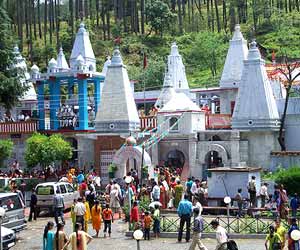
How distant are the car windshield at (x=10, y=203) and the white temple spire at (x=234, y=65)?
2389 centimetres

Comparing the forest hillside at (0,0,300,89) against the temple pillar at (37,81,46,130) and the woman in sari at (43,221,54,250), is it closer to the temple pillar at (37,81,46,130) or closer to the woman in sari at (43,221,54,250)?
the temple pillar at (37,81,46,130)

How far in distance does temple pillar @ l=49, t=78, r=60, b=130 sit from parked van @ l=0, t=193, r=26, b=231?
1927 centimetres

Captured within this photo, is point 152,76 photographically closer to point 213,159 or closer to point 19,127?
point 19,127

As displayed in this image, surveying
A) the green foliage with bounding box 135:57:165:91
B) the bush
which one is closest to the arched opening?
the bush

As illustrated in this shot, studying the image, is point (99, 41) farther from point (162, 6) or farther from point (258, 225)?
point (258, 225)

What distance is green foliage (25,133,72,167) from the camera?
32.5m

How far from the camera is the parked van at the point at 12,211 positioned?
17.9 m

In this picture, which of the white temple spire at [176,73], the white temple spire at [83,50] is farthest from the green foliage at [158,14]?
the white temple spire at [83,50]

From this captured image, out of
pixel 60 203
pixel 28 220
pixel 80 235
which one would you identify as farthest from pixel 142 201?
pixel 80 235

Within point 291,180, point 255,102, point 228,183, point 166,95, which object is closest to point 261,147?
point 255,102

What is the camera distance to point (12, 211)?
59.7ft

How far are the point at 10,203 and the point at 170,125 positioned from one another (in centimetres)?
1554

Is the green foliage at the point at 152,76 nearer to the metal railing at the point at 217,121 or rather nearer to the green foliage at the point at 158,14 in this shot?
the green foliage at the point at 158,14

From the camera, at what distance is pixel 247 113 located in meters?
30.5
